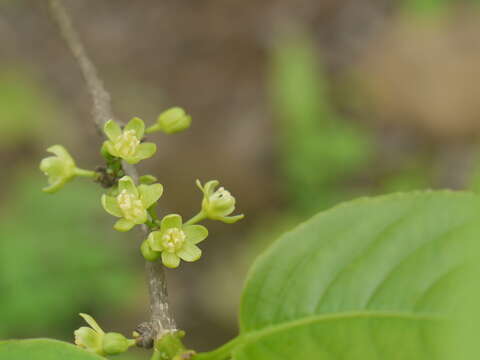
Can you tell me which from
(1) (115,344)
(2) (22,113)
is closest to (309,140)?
(2) (22,113)

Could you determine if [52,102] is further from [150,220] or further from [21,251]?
[150,220]

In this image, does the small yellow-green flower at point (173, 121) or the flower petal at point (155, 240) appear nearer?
the flower petal at point (155, 240)

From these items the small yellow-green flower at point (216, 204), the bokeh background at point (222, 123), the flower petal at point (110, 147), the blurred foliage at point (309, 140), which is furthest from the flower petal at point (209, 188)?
the blurred foliage at point (309, 140)

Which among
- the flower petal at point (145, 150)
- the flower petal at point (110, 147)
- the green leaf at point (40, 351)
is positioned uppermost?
the flower petal at point (145, 150)

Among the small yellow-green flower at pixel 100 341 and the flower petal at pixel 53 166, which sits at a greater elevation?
the flower petal at pixel 53 166

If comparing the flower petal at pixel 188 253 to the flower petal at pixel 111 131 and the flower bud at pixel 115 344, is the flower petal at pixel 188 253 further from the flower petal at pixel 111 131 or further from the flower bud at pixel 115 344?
the flower petal at pixel 111 131

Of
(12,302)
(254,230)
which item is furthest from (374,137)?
(12,302)
